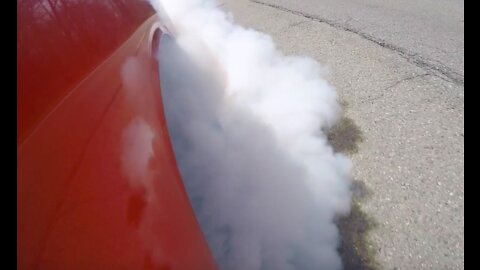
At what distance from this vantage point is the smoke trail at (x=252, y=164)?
198 centimetres

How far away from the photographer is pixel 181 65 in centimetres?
236

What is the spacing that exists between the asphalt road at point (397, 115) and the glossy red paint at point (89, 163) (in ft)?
4.26

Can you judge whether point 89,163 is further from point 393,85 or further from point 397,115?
point 393,85

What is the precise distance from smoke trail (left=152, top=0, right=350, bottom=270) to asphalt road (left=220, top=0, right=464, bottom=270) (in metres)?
0.21

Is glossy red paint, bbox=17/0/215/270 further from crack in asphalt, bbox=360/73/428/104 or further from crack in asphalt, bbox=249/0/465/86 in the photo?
crack in asphalt, bbox=249/0/465/86

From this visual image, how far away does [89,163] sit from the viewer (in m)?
1.28

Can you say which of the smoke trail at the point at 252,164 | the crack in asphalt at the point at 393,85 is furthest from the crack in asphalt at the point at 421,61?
the smoke trail at the point at 252,164

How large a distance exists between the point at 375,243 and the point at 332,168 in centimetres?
67

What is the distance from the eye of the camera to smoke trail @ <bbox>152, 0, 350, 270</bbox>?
A: 1.98m

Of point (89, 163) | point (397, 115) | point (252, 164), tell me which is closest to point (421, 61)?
point (397, 115)

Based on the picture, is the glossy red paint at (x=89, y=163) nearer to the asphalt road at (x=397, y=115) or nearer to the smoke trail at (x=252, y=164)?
the smoke trail at (x=252, y=164)
